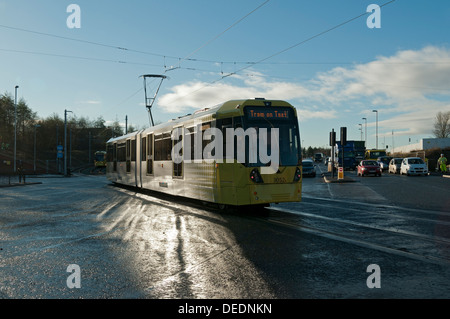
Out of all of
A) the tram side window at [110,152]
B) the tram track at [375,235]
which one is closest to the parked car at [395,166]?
the tram side window at [110,152]

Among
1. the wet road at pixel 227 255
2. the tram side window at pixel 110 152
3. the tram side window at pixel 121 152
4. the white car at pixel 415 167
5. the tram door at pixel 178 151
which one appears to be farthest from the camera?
the white car at pixel 415 167

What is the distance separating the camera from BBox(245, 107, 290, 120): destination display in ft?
38.0

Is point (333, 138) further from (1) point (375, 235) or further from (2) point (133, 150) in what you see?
(1) point (375, 235)

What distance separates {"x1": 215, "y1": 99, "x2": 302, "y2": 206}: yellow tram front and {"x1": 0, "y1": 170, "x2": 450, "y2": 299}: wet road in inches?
24.8

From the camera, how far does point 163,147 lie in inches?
676

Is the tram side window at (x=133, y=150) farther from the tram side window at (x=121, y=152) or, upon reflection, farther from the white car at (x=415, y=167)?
the white car at (x=415, y=167)

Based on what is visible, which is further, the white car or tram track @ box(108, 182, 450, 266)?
the white car

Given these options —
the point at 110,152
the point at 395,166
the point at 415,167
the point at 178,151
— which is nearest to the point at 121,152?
the point at 110,152

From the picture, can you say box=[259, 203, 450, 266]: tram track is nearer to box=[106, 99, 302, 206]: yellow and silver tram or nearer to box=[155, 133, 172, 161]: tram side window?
box=[106, 99, 302, 206]: yellow and silver tram

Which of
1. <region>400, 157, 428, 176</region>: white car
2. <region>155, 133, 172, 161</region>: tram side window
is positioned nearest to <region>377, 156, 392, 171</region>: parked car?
<region>400, 157, 428, 176</region>: white car

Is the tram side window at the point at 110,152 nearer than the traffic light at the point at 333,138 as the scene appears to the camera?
Yes

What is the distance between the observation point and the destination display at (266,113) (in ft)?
38.0

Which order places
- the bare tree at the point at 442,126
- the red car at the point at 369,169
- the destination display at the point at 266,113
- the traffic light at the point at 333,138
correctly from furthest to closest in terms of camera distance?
the bare tree at the point at 442,126, the red car at the point at 369,169, the traffic light at the point at 333,138, the destination display at the point at 266,113
